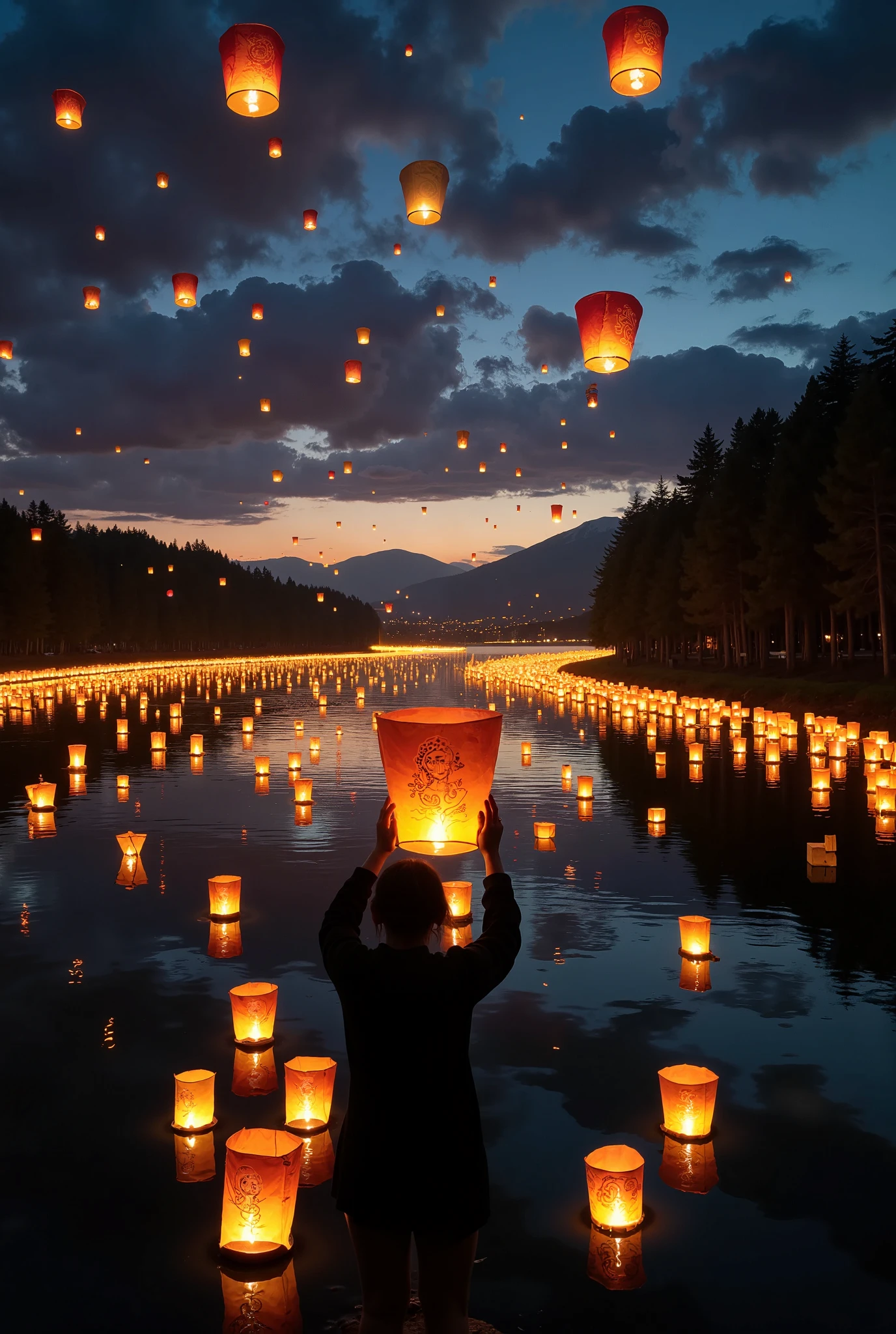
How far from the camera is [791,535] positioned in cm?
4816

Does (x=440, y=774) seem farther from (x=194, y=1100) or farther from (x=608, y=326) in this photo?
(x=608, y=326)

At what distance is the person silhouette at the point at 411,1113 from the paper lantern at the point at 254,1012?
384cm

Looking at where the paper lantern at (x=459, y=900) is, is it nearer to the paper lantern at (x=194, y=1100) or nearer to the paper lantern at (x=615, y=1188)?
the paper lantern at (x=194, y=1100)

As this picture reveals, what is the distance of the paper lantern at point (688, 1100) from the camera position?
5.37 metres

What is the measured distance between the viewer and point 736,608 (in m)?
58.7

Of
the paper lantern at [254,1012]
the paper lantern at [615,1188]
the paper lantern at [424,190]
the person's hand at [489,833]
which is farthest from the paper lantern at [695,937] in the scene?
the paper lantern at [424,190]

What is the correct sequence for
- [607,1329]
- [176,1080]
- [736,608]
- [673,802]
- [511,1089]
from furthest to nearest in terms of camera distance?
[736,608] < [673,802] < [511,1089] < [176,1080] < [607,1329]

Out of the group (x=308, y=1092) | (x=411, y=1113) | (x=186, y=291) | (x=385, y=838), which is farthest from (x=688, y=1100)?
(x=186, y=291)

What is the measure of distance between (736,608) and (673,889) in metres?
50.0

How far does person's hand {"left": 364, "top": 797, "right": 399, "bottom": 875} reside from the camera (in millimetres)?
3564

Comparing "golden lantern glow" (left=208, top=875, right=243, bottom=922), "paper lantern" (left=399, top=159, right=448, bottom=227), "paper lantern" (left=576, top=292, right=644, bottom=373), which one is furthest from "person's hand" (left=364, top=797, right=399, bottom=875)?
"paper lantern" (left=399, top=159, right=448, bottom=227)

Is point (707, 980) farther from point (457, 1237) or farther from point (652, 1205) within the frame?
point (457, 1237)

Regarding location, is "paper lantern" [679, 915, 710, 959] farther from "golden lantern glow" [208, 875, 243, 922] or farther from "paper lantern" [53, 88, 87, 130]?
"paper lantern" [53, 88, 87, 130]

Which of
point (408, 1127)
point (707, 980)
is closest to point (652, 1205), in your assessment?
point (408, 1127)
